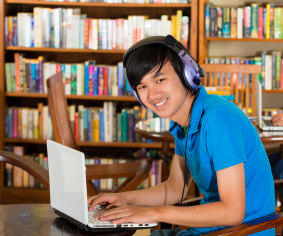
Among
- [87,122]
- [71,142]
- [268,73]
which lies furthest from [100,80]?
[71,142]

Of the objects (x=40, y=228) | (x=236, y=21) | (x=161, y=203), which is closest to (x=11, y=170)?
(x=236, y=21)

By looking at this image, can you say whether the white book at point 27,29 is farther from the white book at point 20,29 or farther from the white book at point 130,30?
the white book at point 130,30

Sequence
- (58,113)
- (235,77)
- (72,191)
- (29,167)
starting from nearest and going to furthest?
(72,191) < (29,167) < (58,113) < (235,77)

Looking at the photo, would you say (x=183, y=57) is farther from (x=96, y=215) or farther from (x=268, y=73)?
(x=268, y=73)

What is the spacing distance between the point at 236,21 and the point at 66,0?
121cm

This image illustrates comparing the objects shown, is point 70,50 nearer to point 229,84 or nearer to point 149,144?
point 149,144

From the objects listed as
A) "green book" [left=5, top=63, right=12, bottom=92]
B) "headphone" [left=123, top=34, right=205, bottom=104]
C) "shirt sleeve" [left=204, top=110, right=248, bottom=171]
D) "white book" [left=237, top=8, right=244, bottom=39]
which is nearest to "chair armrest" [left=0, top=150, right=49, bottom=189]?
"headphone" [left=123, top=34, right=205, bottom=104]

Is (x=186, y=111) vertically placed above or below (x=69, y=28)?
below

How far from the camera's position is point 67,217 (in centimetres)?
134

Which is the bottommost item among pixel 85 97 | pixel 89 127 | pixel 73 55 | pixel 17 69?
pixel 89 127

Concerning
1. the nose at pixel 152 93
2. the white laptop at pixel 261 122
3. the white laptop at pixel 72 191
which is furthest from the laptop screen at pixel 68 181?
the white laptop at pixel 261 122

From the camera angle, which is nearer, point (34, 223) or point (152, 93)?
point (34, 223)

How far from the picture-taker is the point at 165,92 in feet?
4.78

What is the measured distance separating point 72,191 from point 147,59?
40 cm
